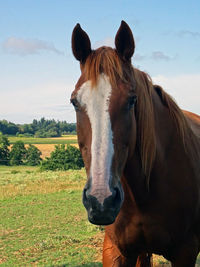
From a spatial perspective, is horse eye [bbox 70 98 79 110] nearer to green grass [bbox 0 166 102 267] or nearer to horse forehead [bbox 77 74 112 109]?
horse forehead [bbox 77 74 112 109]

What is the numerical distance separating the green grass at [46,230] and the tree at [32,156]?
66.4 feet

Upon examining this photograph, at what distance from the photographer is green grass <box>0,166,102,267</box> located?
5582mm

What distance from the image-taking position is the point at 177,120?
2.65 meters

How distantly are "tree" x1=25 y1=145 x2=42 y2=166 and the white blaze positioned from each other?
33.8 meters

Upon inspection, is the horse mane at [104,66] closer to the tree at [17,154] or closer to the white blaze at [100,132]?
the white blaze at [100,132]

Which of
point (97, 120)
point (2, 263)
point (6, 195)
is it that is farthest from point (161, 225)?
point (6, 195)

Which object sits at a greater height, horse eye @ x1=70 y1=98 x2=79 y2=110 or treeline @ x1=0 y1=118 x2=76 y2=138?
horse eye @ x1=70 y1=98 x2=79 y2=110

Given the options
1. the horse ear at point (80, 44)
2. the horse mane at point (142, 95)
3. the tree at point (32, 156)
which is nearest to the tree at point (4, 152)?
the tree at point (32, 156)

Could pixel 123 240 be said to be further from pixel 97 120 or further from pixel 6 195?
pixel 6 195

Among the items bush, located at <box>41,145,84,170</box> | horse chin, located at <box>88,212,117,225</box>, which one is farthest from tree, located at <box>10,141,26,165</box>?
horse chin, located at <box>88,212,117,225</box>

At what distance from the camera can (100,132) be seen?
179cm

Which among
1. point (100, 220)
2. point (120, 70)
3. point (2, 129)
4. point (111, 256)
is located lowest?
point (2, 129)

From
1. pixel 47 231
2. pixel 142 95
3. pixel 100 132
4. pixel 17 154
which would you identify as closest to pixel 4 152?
pixel 17 154

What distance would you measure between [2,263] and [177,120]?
471 cm
